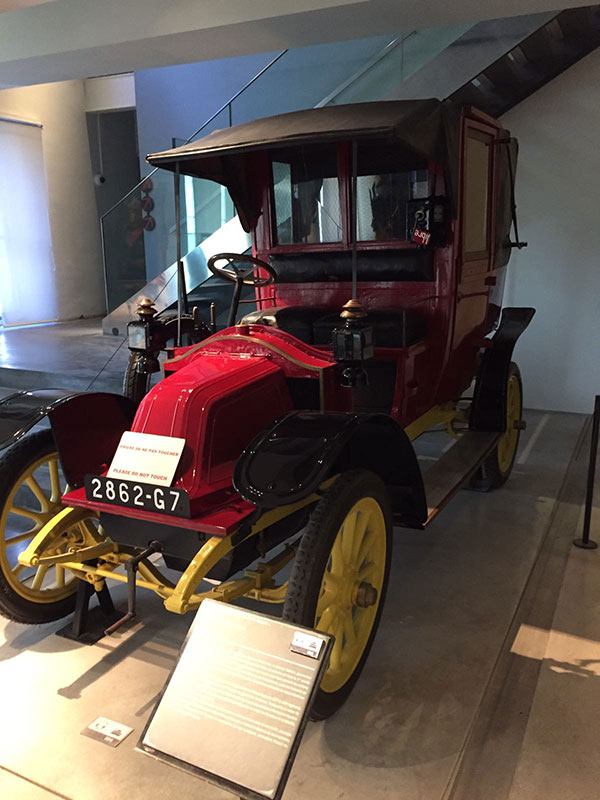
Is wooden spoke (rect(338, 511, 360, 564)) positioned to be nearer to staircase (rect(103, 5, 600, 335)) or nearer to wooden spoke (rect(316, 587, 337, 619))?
wooden spoke (rect(316, 587, 337, 619))

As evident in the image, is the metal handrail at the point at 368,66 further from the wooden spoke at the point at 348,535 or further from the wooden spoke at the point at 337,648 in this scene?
the wooden spoke at the point at 337,648

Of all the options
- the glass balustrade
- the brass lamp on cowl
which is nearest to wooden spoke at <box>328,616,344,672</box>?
the brass lamp on cowl

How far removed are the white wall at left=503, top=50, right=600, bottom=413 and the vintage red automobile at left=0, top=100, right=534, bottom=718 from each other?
193 cm

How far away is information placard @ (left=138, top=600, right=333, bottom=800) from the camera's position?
1.33 metres

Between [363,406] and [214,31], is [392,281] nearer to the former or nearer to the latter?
[363,406]

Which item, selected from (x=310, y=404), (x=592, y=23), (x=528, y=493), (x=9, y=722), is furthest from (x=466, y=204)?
(x=9, y=722)

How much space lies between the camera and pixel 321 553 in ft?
6.00

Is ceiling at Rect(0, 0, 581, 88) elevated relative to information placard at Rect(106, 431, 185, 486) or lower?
elevated

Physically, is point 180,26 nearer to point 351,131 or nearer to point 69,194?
point 351,131

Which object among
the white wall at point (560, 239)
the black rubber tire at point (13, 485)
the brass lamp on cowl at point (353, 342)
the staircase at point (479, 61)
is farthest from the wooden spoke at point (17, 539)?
the white wall at point (560, 239)

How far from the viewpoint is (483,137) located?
10.8 feet

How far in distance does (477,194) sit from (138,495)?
93.6 inches

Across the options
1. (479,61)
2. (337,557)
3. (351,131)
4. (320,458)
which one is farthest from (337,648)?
(479,61)

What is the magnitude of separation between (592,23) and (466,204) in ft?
7.53
